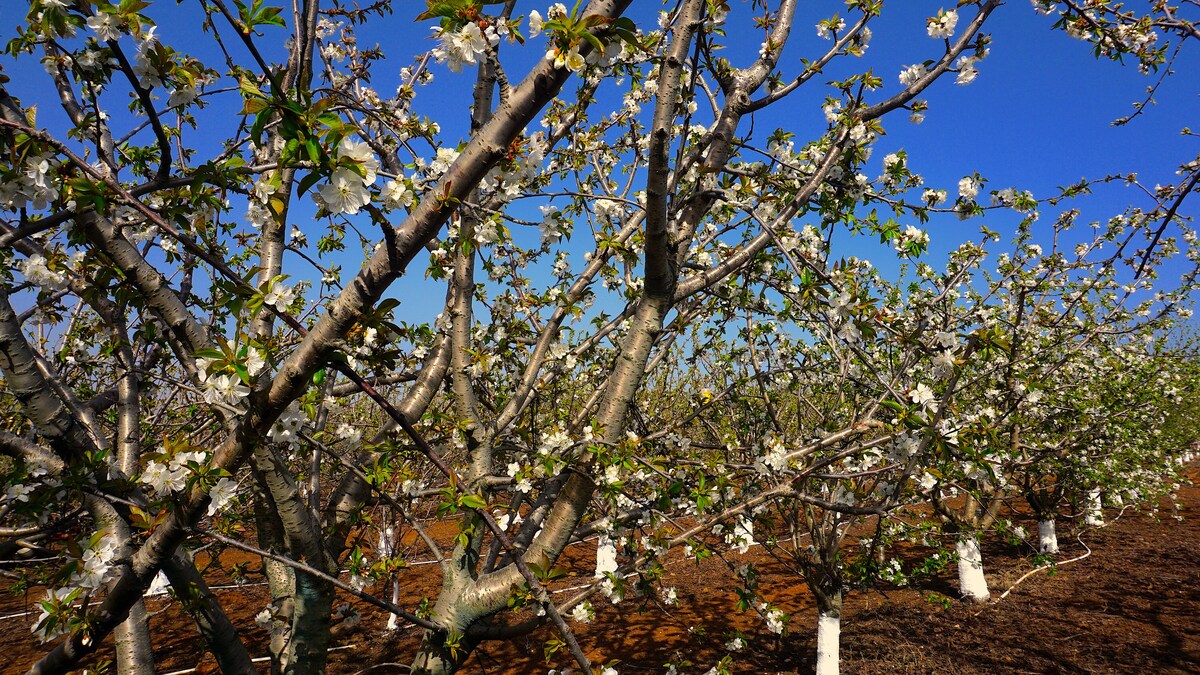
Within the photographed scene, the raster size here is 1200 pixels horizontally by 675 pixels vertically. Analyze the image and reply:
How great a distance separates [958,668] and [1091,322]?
14.0ft

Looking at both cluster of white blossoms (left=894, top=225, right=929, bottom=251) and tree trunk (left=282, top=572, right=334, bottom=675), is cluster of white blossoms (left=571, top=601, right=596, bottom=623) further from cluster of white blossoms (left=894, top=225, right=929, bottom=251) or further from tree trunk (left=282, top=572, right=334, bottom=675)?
cluster of white blossoms (left=894, top=225, right=929, bottom=251)

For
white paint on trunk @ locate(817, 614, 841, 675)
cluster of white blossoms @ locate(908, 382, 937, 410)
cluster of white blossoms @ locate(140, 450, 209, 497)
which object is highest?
cluster of white blossoms @ locate(908, 382, 937, 410)

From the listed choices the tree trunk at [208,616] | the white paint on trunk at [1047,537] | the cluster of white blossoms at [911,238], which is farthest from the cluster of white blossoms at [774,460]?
the white paint on trunk at [1047,537]

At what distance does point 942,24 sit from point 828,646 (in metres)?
4.86

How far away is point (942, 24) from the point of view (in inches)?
109

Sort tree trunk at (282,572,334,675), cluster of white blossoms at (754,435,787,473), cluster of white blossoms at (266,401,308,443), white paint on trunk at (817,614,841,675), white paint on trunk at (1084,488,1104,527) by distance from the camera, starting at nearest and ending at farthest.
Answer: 1. cluster of white blossoms at (266,401,308,443)
2. tree trunk at (282,572,334,675)
3. cluster of white blossoms at (754,435,787,473)
4. white paint on trunk at (817,614,841,675)
5. white paint on trunk at (1084,488,1104,527)

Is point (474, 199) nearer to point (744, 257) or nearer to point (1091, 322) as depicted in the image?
point (744, 257)

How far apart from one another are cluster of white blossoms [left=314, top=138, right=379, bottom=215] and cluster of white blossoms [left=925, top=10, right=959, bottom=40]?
2871mm

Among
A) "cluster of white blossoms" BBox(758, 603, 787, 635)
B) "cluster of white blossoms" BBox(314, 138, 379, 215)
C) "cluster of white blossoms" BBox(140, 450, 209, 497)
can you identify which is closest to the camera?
"cluster of white blossoms" BBox(314, 138, 379, 215)

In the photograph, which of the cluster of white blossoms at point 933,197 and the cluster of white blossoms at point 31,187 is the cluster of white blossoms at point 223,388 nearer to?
the cluster of white blossoms at point 31,187

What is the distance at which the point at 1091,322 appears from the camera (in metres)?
6.49

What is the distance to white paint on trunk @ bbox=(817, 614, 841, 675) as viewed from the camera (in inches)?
194

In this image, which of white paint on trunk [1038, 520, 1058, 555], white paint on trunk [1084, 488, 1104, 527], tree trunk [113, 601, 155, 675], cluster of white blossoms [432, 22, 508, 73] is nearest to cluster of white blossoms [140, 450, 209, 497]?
tree trunk [113, 601, 155, 675]

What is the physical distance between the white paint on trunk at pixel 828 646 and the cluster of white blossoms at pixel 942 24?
14.9ft
